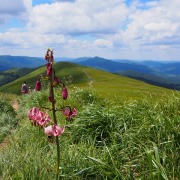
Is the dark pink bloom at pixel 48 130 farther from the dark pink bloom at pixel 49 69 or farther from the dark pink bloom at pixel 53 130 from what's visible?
the dark pink bloom at pixel 49 69

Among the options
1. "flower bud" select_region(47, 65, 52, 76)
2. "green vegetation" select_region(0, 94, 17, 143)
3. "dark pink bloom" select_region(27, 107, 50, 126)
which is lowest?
"green vegetation" select_region(0, 94, 17, 143)

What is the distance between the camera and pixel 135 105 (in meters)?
9.54

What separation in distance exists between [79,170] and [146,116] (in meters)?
2.78

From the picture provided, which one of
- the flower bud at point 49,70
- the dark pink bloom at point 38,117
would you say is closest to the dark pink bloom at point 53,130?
the dark pink bloom at point 38,117

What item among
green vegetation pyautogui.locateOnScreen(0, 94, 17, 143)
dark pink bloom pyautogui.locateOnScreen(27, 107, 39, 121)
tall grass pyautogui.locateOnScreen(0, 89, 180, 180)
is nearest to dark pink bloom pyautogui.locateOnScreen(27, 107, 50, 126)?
dark pink bloom pyautogui.locateOnScreen(27, 107, 39, 121)

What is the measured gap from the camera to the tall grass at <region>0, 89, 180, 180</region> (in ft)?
19.2

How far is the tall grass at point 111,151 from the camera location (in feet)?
19.2

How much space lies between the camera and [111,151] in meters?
6.73

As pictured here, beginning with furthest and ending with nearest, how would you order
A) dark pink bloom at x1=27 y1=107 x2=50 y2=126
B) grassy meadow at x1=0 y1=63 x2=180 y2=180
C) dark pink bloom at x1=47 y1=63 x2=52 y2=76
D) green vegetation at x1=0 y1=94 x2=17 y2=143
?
1. green vegetation at x1=0 y1=94 x2=17 y2=143
2. grassy meadow at x1=0 y1=63 x2=180 y2=180
3. dark pink bloom at x1=27 y1=107 x2=50 y2=126
4. dark pink bloom at x1=47 y1=63 x2=52 y2=76

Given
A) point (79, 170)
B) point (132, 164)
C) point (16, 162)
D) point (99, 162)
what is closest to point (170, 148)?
point (132, 164)

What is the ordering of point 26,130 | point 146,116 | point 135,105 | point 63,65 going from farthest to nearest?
point 63,65 < point 26,130 < point 135,105 < point 146,116

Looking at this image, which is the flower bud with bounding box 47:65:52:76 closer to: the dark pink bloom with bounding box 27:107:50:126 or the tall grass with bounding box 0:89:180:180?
the dark pink bloom with bounding box 27:107:50:126

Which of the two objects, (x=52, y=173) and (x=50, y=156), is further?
(x=50, y=156)

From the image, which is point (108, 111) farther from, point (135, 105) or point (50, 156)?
point (50, 156)
